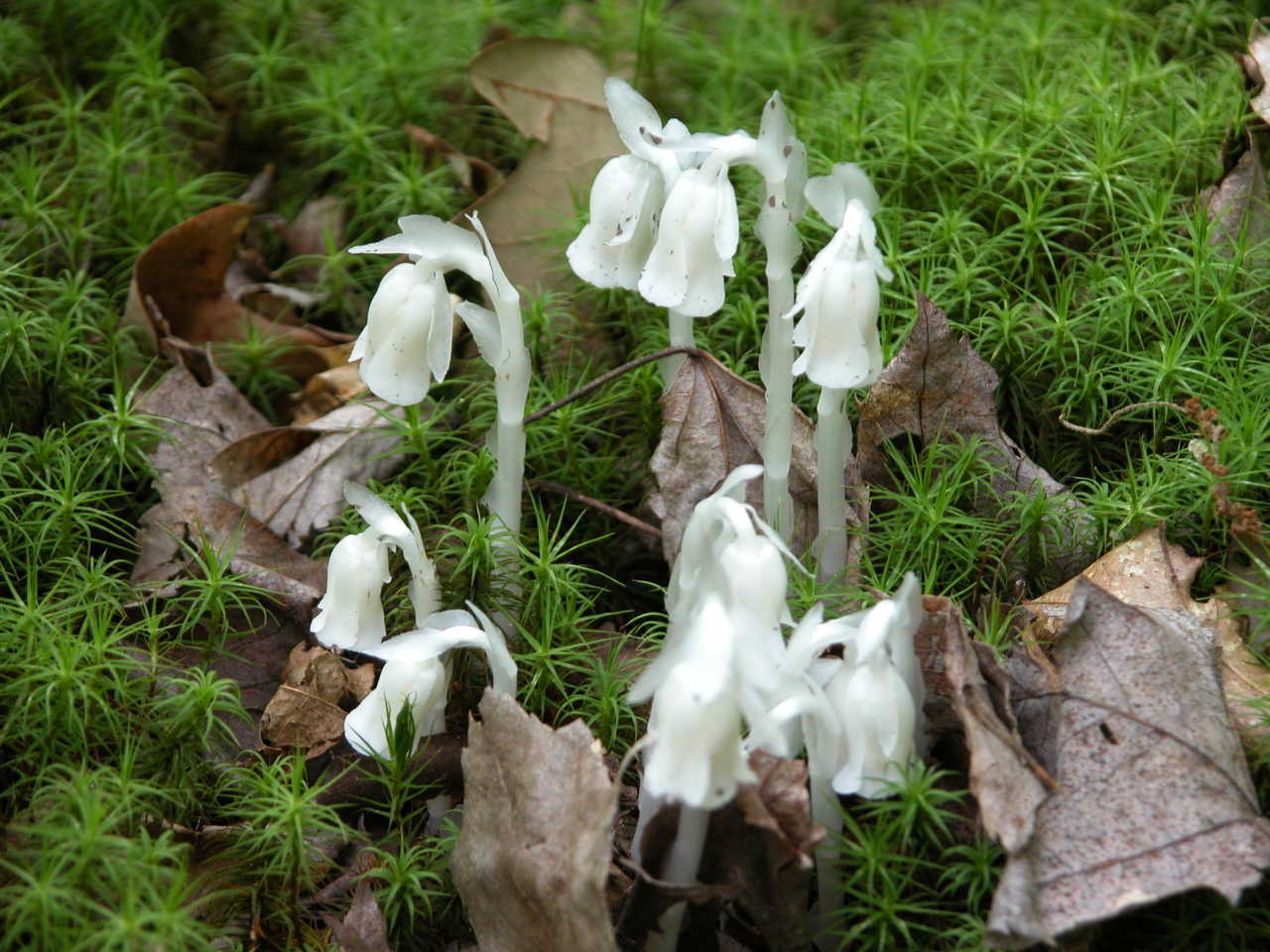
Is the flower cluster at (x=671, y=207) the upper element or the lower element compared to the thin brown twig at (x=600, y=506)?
upper

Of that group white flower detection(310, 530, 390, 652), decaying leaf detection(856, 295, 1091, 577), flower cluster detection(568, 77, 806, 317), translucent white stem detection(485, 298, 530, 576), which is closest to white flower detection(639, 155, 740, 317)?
flower cluster detection(568, 77, 806, 317)

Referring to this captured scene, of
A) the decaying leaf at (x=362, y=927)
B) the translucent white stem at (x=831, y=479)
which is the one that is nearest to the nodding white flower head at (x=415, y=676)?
the decaying leaf at (x=362, y=927)

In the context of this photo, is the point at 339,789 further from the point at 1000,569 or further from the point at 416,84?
the point at 416,84

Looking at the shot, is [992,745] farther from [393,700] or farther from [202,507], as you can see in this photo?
[202,507]

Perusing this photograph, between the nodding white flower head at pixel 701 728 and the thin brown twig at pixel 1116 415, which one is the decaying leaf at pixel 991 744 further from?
the thin brown twig at pixel 1116 415

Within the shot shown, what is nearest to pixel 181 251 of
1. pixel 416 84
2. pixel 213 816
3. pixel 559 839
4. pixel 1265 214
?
pixel 416 84
